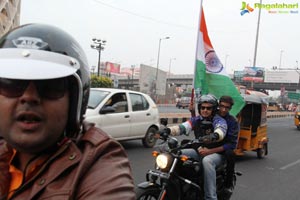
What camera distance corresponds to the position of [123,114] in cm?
902

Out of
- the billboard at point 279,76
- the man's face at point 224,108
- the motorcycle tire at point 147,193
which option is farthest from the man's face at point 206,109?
the billboard at point 279,76

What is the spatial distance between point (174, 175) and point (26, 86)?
305 cm

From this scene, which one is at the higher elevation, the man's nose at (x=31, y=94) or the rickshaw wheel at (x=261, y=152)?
the man's nose at (x=31, y=94)

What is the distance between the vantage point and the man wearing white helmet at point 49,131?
3.84 ft

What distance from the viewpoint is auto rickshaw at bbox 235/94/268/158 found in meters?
9.76

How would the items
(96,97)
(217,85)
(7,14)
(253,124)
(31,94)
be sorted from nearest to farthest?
1. (31,94)
2. (217,85)
3. (96,97)
4. (253,124)
5. (7,14)

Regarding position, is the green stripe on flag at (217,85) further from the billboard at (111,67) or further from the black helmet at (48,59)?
the billboard at (111,67)

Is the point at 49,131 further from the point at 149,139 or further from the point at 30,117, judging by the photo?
the point at 149,139

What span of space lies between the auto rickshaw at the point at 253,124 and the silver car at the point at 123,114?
2.16m

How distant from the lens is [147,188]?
402 centimetres

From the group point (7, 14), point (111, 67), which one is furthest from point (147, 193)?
point (111, 67)

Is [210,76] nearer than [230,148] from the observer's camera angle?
No

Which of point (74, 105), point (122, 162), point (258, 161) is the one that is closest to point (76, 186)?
point (122, 162)

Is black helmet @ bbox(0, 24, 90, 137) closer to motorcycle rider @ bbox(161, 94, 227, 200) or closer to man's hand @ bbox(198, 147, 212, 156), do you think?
motorcycle rider @ bbox(161, 94, 227, 200)
